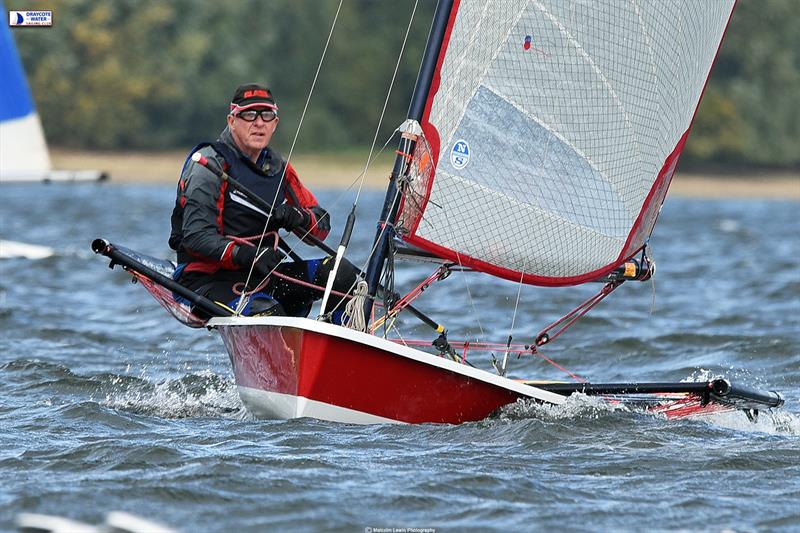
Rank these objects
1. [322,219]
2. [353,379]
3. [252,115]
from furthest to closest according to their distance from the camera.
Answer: [322,219] → [252,115] → [353,379]

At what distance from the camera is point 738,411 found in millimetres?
7070

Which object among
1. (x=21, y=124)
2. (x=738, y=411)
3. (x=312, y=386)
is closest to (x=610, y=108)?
(x=738, y=411)

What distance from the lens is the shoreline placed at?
47.7 m

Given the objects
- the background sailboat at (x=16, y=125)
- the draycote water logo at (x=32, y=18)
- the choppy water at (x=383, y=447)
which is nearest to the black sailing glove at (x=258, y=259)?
the choppy water at (x=383, y=447)

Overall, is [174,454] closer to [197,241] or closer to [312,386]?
[312,386]

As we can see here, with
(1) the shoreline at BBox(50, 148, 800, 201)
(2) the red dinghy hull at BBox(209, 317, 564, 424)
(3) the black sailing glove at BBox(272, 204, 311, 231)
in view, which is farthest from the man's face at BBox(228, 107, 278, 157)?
(1) the shoreline at BBox(50, 148, 800, 201)

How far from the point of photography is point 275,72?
55156 millimetres

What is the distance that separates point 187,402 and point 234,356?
0.80 metres

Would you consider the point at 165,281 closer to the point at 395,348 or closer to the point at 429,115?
the point at 395,348

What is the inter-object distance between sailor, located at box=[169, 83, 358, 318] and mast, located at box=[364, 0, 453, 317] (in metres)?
0.22

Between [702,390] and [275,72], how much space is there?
163 ft

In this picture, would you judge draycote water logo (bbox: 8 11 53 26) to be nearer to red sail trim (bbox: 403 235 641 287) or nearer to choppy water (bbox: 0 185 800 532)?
choppy water (bbox: 0 185 800 532)

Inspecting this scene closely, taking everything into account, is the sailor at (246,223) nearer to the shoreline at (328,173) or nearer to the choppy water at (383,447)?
the choppy water at (383,447)

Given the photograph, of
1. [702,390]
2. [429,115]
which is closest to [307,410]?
[429,115]
